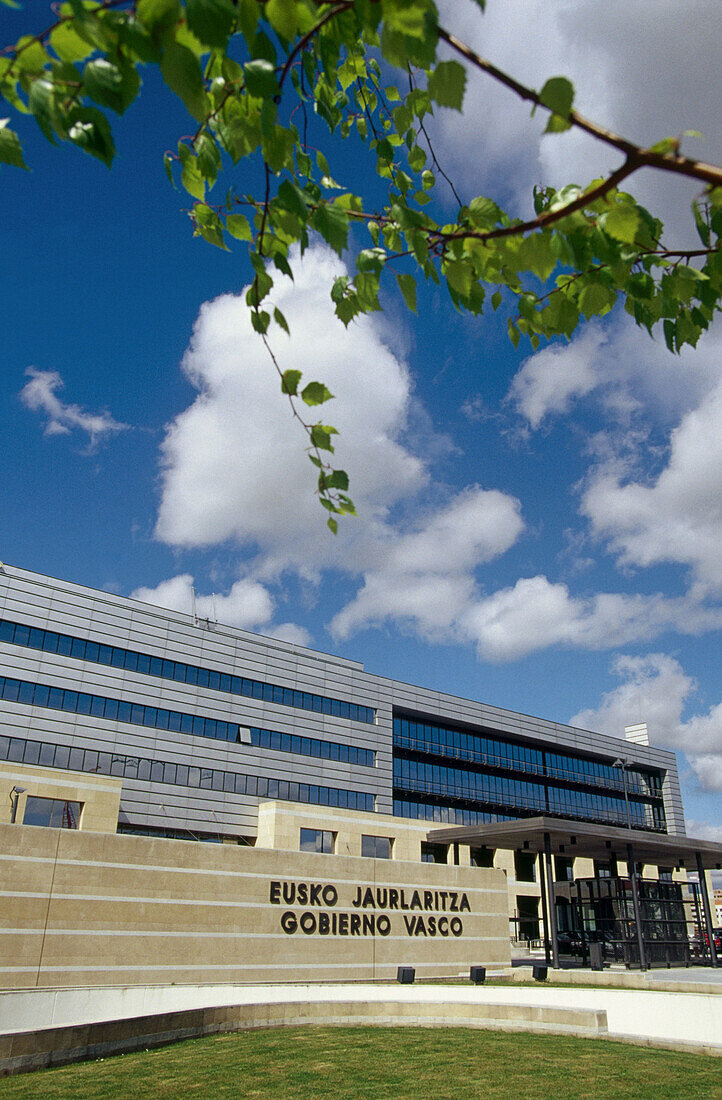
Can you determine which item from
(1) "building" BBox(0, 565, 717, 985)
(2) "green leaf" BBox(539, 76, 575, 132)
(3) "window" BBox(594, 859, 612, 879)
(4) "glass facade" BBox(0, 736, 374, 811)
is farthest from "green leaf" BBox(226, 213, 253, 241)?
(3) "window" BBox(594, 859, 612, 879)

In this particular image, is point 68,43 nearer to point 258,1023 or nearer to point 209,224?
point 209,224

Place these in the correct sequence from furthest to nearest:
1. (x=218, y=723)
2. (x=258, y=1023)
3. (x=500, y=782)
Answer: (x=500, y=782) < (x=218, y=723) < (x=258, y=1023)

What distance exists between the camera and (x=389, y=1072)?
529 inches

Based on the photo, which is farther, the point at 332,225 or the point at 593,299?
the point at 593,299

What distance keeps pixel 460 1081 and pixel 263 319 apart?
13.3 m

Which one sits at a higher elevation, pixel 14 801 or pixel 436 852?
pixel 14 801

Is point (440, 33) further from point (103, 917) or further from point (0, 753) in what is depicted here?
point (0, 753)

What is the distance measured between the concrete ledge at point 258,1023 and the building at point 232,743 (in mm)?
10498

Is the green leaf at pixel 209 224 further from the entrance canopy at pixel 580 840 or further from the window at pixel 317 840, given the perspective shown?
the window at pixel 317 840

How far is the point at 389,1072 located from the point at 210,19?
1555 centimetres

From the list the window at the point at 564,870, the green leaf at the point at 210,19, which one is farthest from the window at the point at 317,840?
the green leaf at the point at 210,19

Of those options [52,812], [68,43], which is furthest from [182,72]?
[52,812]

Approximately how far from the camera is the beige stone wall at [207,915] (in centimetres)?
2488

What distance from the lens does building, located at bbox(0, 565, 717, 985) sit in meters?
41.1
